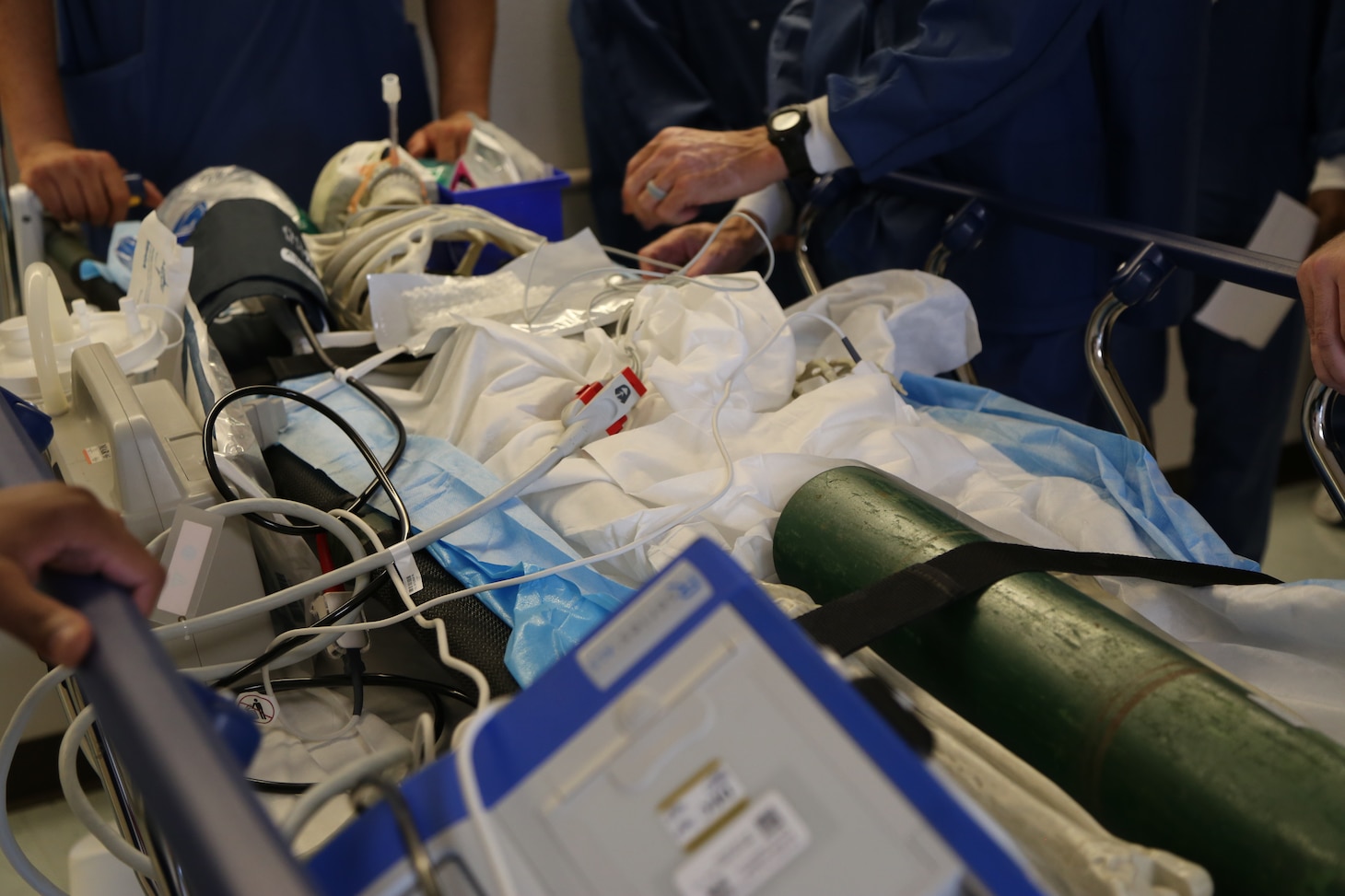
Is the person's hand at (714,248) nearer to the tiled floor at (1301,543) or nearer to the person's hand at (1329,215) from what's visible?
the person's hand at (1329,215)

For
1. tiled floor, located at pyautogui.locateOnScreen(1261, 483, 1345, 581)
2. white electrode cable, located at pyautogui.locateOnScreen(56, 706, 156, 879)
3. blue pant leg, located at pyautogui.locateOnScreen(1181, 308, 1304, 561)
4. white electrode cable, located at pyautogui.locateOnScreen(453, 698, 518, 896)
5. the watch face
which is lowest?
tiled floor, located at pyautogui.locateOnScreen(1261, 483, 1345, 581)

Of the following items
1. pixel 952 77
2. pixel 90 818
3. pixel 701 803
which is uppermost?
pixel 952 77

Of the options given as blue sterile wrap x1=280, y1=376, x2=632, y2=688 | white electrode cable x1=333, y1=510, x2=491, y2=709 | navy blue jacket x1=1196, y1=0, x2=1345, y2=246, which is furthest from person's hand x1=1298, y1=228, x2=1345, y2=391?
navy blue jacket x1=1196, y1=0, x2=1345, y2=246

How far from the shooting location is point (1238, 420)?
6.08ft

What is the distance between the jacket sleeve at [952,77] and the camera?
1.13m

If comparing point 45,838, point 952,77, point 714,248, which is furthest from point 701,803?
point 45,838

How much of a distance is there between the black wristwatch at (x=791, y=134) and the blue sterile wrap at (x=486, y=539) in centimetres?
64

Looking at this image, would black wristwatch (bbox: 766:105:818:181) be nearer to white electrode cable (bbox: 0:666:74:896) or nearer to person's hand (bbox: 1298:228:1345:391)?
person's hand (bbox: 1298:228:1345:391)

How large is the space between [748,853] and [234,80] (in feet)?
6.16

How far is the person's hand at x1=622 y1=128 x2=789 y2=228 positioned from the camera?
4.20 feet

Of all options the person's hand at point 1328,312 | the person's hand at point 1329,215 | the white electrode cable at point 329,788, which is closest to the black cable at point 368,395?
the white electrode cable at point 329,788

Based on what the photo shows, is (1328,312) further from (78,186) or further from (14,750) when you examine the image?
Answer: (78,186)

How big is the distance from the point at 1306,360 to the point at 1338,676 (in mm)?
2259

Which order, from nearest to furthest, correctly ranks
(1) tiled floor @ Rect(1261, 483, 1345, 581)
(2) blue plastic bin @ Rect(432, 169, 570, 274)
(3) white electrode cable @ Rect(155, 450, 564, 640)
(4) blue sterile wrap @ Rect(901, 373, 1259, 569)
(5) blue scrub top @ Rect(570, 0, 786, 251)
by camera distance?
(3) white electrode cable @ Rect(155, 450, 564, 640) → (4) blue sterile wrap @ Rect(901, 373, 1259, 569) → (2) blue plastic bin @ Rect(432, 169, 570, 274) → (5) blue scrub top @ Rect(570, 0, 786, 251) → (1) tiled floor @ Rect(1261, 483, 1345, 581)
